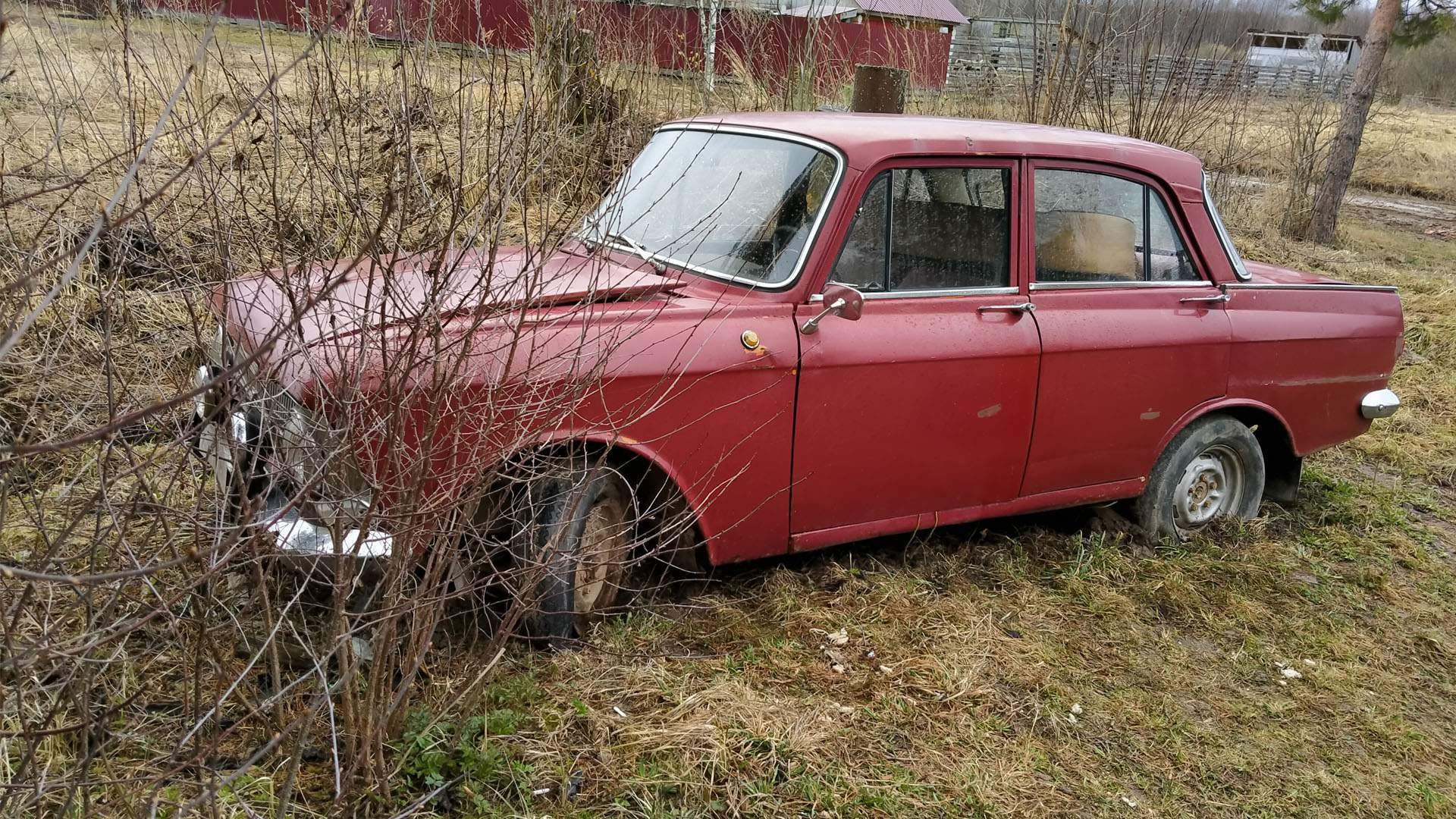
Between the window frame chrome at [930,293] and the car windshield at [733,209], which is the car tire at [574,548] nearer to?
the car windshield at [733,209]

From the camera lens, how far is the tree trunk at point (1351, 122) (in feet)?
45.3

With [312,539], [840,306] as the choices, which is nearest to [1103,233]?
[840,306]

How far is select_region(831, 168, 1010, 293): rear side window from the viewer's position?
155 inches

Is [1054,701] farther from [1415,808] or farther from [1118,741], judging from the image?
[1415,808]

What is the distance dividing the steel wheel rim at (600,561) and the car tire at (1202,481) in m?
2.48

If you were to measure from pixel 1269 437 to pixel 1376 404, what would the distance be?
520mm

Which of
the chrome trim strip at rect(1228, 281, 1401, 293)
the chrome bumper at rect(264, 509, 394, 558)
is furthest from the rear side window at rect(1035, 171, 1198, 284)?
the chrome bumper at rect(264, 509, 394, 558)

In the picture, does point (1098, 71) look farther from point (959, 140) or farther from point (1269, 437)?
point (959, 140)

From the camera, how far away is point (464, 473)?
2.70 meters

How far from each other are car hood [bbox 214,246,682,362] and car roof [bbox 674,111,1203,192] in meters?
0.80

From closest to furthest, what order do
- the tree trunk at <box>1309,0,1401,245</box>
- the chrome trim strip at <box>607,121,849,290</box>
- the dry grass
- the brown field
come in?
the brown field, the chrome trim strip at <box>607,121,849,290</box>, the tree trunk at <box>1309,0,1401,245</box>, the dry grass

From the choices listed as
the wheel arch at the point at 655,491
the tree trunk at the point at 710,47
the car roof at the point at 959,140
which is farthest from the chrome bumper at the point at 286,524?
the tree trunk at the point at 710,47

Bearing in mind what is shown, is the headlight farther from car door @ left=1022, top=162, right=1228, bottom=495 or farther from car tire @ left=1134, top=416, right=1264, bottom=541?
car tire @ left=1134, top=416, right=1264, bottom=541

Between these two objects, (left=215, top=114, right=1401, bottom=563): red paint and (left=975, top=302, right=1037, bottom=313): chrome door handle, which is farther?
(left=975, top=302, right=1037, bottom=313): chrome door handle
